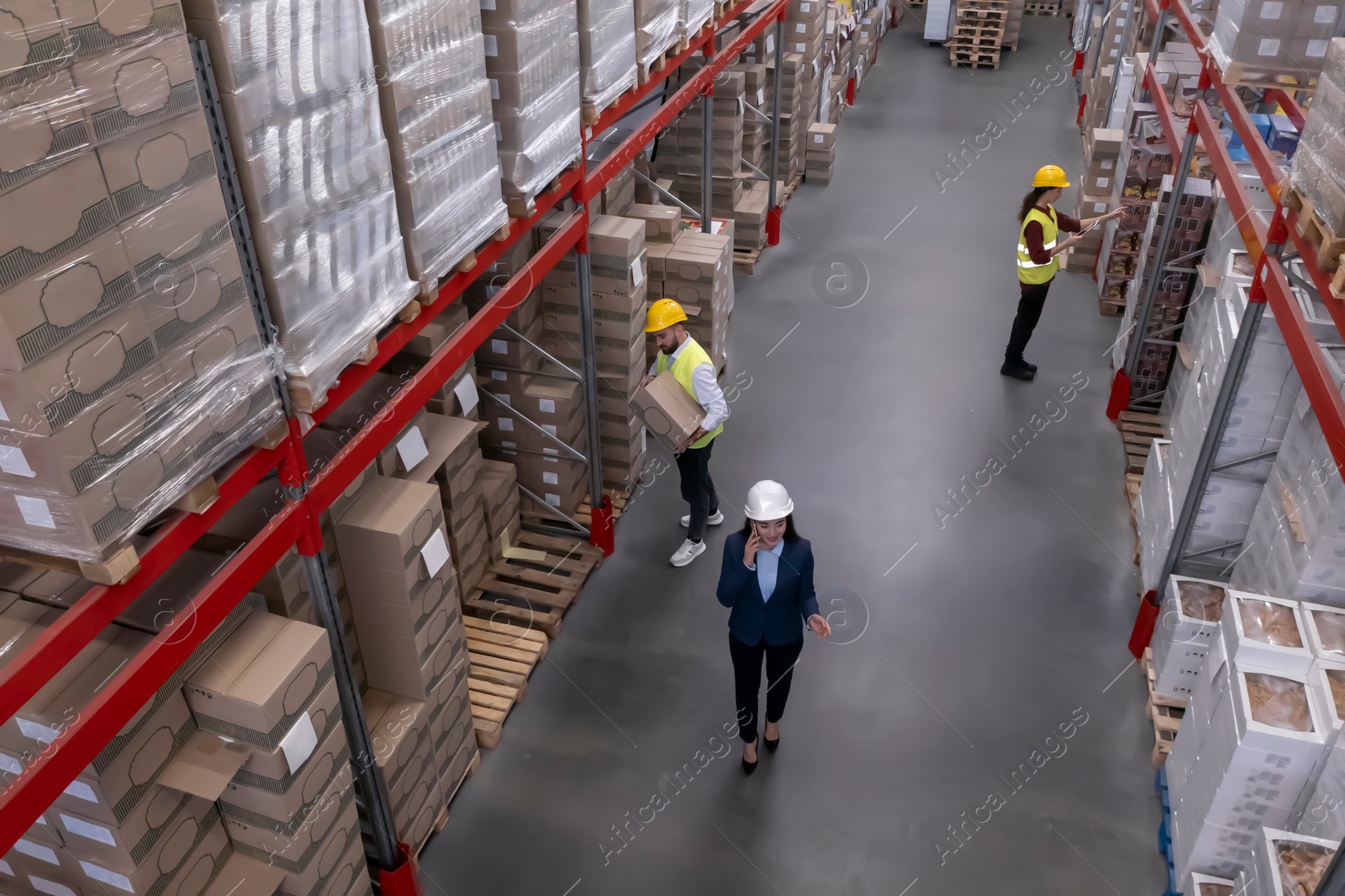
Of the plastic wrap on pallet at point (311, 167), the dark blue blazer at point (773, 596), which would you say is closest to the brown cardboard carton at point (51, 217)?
the plastic wrap on pallet at point (311, 167)

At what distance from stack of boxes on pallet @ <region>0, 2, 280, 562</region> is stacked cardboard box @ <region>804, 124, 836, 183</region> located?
1143 centimetres

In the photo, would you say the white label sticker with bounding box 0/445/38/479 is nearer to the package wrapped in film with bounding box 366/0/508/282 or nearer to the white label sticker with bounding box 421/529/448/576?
the package wrapped in film with bounding box 366/0/508/282

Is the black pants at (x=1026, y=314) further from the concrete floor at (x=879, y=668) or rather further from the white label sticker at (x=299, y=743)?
the white label sticker at (x=299, y=743)

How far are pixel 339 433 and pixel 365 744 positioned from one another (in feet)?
4.71

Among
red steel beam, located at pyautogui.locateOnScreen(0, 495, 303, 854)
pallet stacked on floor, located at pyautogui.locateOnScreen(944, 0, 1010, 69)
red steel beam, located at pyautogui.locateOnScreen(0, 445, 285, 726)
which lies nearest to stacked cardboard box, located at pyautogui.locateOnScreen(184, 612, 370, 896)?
red steel beam, located at pyautogui.locateOnScreen(0, 495, 303, 854)

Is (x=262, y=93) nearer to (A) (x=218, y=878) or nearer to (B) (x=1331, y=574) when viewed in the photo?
(A) (x=218, y=878)

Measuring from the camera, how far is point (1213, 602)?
568 centimetres

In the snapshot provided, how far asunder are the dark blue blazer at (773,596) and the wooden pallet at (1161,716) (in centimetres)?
229

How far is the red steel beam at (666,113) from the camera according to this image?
20.1 feet

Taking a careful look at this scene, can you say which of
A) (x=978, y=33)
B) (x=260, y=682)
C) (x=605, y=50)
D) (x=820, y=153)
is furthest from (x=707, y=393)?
(x=978, y=33)

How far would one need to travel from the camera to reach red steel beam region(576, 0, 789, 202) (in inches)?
242

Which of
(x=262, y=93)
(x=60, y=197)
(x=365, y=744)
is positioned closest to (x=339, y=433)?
(x=365, y=744)

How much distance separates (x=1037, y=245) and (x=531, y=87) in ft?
17.5

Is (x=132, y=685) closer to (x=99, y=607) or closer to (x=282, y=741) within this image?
(x=99, y=607)
